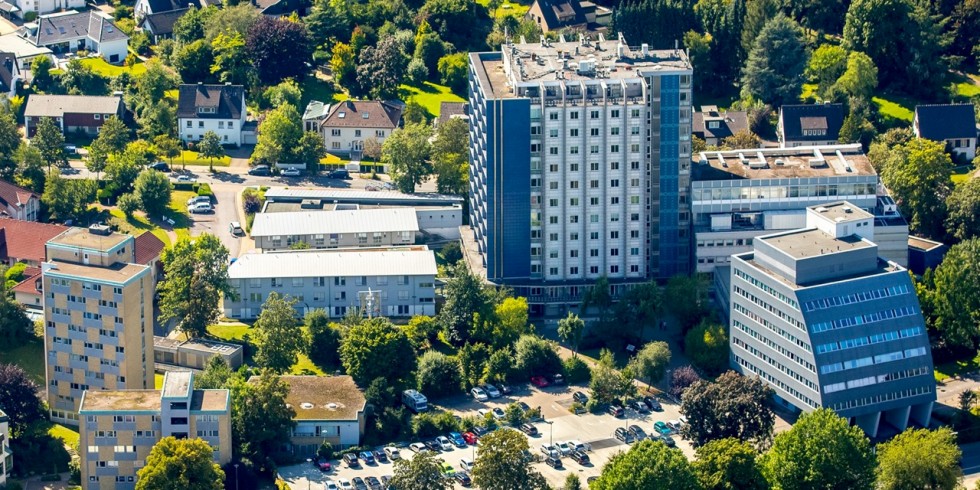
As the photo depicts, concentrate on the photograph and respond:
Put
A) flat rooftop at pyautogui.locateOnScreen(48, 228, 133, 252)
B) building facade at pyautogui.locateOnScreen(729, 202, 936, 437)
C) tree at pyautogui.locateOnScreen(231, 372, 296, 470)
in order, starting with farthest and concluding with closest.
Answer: flat rooftop at pyautogui.locateOnScreen(48, 228, 133, 252), building facade at pyautogui.locateOnScreen(729, 202, 936, 437), tree at pyautogui.locateOnScreen(231, 372, 296, 470)

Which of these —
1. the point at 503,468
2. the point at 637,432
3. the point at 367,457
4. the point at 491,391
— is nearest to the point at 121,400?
the point at 367,457

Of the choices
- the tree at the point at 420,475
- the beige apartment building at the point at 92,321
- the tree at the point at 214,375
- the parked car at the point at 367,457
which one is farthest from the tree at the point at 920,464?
the beige apartment building at the point at 92,321

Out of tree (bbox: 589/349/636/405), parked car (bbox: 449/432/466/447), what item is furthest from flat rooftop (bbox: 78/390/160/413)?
tree (bbox: 589/349/636/405)

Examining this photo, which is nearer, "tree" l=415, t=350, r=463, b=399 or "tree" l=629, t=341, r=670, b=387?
"tree" l=415, t=350, r=463, b=399

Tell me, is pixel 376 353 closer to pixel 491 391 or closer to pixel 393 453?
pixel 393 453

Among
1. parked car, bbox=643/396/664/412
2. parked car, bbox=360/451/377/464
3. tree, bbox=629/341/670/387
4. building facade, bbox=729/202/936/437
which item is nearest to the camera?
parked car, bbox=360/451/377/464

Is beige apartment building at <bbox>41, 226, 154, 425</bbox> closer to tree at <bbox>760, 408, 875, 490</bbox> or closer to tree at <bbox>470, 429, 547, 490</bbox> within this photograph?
tree at <bbox>470, 429, 547, 490</bbox>
